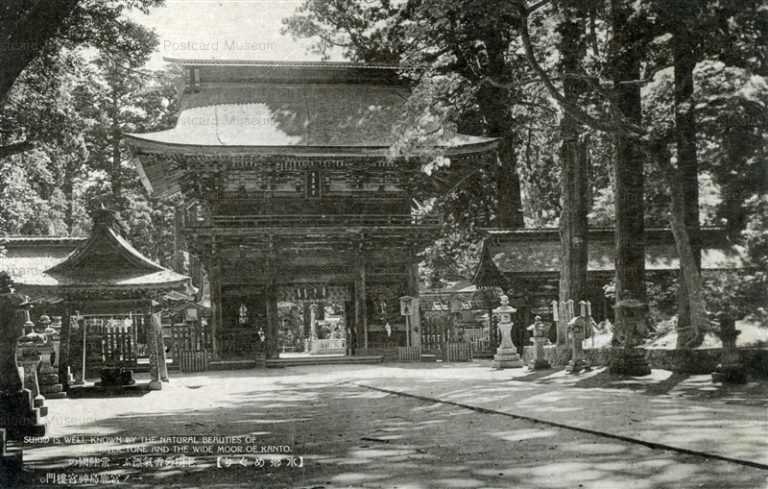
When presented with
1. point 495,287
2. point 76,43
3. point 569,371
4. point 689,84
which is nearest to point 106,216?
point 76,43

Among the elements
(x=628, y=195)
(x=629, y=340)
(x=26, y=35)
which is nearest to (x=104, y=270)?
(x=26, y=35)

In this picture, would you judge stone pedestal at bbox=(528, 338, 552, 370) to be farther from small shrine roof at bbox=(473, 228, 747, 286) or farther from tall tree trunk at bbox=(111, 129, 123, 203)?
tall tree trunk at bbox=(111, 129, 123, 203)

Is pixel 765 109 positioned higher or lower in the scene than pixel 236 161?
lower

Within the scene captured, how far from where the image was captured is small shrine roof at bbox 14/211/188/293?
1487 centimetres

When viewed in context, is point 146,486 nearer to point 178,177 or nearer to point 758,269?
point 758,269

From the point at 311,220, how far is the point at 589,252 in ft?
34.5

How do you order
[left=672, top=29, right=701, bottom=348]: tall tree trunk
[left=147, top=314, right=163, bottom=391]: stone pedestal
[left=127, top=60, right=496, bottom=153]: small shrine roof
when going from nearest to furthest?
[left=672, top=29, right=701, bottom=348]: tall tree trunk
[left=147, top=314, right=163, bottom=391]: stone pedestal
[left=127, top=60, right=496, bottom=153]: small shrine roof

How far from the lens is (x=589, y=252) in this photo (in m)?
27.6

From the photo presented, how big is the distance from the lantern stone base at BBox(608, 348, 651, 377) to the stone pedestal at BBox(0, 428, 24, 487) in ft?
34.6

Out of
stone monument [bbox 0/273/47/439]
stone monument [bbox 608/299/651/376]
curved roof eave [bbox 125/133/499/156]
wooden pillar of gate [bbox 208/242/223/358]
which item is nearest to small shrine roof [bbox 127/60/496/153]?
curved roof eave [bbox 125/133/499/156]

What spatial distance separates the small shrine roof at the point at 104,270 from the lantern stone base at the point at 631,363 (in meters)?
8.55

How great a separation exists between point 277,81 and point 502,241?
9.90m

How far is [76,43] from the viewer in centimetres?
1196

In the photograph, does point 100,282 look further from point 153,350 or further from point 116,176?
point 116,176
